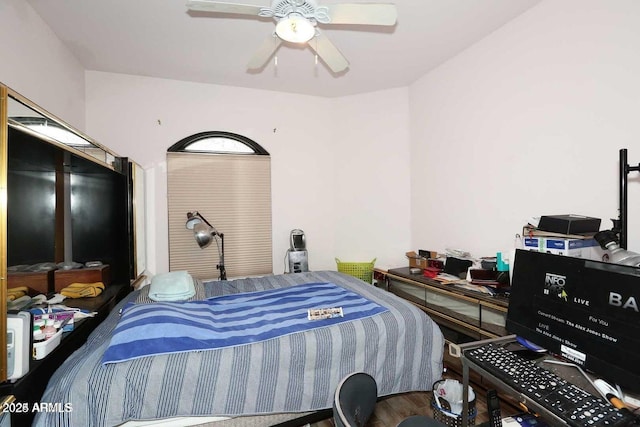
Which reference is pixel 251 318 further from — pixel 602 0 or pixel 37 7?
pixel 602 0

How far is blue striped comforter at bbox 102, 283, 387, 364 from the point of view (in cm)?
152

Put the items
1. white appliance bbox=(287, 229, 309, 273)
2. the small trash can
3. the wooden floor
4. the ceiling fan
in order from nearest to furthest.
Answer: the ceiling fan, the small trash can, the wooden floor, white appliance bbox=(287, 229, 309, 273)

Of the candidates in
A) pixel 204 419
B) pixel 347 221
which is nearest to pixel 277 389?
pixel 204 419

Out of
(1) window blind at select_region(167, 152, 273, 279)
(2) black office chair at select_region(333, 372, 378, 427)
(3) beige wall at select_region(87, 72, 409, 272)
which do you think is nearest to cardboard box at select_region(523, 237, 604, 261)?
(2) black office chair at select_region(333, 372, 378, 427)

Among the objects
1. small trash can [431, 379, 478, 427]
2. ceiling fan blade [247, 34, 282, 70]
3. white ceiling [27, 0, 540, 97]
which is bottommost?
small trash can [431, 379, 478, 427]

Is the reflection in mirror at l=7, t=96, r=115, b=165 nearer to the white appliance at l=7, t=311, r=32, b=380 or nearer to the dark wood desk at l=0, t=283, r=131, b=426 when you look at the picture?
the white appliance at l=7, t=311, r=32, b=380

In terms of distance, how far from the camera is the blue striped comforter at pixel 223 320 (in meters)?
1.52

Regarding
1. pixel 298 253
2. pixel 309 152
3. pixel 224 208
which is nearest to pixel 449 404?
pixel 298 253

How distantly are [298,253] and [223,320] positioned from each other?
1.80 metres

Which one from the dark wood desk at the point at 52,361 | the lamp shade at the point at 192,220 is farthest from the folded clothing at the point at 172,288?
the lamp shade at the point at 192,220

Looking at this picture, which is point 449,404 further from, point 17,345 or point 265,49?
point 265,49

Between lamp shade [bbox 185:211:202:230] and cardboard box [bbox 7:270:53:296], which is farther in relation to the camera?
lamp shade [bbox 185:211:202:230]

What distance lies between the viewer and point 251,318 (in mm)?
1965

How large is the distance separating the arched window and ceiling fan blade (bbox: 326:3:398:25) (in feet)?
7.33
